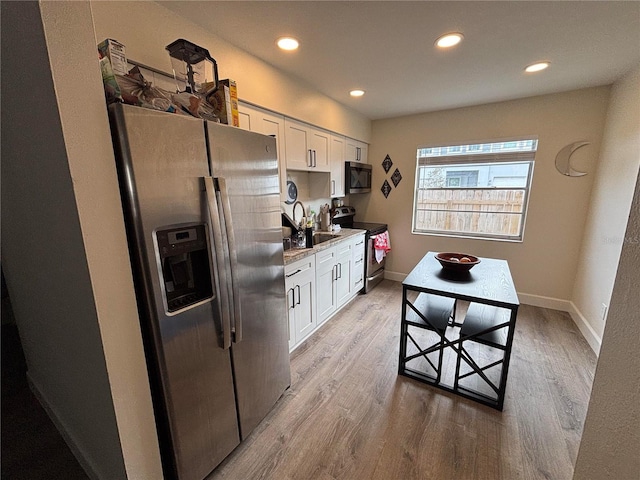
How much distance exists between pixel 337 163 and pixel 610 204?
2.75 meters

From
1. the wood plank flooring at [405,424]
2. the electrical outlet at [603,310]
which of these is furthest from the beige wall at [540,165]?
the wood plank flooring at [405,424]

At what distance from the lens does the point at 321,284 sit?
8.66 feet

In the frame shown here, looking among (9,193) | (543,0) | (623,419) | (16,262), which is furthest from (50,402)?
(543,0)

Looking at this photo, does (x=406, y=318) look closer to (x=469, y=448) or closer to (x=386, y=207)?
(x=469, y=448)

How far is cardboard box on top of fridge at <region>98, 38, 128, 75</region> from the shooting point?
1010 millimetres

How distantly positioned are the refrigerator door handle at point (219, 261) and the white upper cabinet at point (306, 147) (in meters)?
1.43

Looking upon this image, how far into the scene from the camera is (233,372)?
1.42 metres

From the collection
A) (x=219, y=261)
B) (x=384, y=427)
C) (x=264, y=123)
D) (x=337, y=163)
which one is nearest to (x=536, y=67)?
(x=337, y=163)

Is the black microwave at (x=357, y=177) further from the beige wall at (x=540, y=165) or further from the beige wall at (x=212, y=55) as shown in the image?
the beige wall at (x=212, y=55)

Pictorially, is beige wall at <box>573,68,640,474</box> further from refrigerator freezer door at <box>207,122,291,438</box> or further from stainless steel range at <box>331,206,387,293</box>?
stainless steel range at <box>331,206,387,293</box>

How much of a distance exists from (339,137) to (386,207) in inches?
54.2

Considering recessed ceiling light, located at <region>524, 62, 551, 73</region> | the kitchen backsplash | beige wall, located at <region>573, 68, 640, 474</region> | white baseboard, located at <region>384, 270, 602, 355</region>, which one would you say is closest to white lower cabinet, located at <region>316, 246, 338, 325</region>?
the kitchen backsplash

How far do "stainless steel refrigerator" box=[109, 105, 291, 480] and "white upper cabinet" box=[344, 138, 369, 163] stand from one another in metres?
2.21

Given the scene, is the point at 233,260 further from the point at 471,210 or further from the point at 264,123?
the point at 471,210
